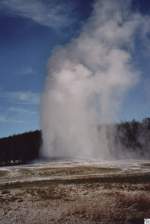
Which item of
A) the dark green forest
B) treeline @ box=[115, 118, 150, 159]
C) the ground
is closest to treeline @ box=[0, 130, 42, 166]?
the dark green forest

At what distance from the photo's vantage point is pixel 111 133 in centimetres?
16688

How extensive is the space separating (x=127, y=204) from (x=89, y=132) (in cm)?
12707

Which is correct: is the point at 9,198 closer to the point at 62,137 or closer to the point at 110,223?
the point at 110,223

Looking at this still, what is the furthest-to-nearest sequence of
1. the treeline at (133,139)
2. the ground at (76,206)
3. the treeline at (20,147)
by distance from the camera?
the treeline at (20,147), the treeline at (133,139), the ground at (76,206)

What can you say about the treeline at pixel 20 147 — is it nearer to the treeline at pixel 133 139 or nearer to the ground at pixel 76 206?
the treeline at pixel 133 139

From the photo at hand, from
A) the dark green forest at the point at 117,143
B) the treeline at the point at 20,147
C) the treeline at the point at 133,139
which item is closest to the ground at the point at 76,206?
the treeline at the point at 133,139

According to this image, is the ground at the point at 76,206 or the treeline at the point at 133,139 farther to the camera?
the treeline at the point at 133,139

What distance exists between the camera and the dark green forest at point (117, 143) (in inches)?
5930

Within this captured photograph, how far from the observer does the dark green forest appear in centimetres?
15061

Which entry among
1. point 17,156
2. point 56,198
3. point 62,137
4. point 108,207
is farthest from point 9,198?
point 17,156

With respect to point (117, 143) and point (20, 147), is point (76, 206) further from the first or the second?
point (20, 147)

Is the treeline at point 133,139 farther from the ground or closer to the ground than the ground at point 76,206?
farther from the ground

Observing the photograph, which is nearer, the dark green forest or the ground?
the ground

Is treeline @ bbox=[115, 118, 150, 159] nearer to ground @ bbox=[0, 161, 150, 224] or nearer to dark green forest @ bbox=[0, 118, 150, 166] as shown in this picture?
dark green forest @ bbox=[0, 118, 150, 166]
